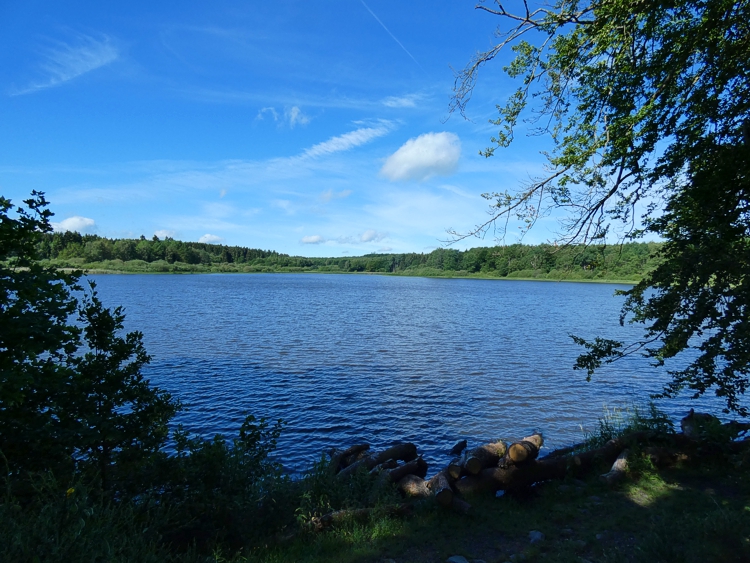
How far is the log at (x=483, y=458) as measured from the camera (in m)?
8.98

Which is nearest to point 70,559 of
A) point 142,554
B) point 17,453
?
point 142,554

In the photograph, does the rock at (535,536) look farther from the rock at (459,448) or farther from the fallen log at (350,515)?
the rock at (459,448)

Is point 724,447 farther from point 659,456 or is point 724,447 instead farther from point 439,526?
point 439,526

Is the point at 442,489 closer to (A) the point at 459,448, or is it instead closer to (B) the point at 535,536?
(B) the point at 535,536

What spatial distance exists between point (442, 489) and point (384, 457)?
3.66m

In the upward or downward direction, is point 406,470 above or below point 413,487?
below

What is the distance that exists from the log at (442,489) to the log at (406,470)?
1.19 m

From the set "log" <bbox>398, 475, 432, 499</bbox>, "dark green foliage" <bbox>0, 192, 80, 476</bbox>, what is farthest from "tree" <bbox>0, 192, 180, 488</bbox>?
"log" <bbox>398, 475, 432, 499</bbox>

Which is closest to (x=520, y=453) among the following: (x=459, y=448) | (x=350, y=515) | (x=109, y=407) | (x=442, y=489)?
(x=442, y=489)

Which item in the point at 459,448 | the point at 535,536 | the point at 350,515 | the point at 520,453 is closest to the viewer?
the point at 535,536

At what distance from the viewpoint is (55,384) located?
6.80 metres

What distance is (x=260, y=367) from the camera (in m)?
26.3

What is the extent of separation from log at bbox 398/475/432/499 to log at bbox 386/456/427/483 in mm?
296

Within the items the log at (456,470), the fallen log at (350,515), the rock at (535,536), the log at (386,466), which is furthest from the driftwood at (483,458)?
the log at (386,466)
